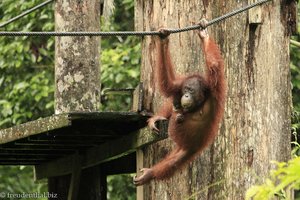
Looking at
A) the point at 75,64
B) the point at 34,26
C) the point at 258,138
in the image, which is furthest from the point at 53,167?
the point at 34,26

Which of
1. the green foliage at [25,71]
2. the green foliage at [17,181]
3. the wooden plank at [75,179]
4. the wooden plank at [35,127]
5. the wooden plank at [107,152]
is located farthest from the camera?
the green foliage at [17,181]

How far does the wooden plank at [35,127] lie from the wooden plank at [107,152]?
20.3 inches

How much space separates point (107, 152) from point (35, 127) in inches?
30.0

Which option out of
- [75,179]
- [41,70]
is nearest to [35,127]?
[75,179]

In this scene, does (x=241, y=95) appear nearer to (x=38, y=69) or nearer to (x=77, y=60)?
(x=77, y=60)

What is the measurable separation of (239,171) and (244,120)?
0.94 ft

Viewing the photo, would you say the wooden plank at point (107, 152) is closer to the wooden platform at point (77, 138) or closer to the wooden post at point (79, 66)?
the wooden platform at point (77, 138)

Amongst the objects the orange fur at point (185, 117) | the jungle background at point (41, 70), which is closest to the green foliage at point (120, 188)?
the jungle background at point (41, 70)

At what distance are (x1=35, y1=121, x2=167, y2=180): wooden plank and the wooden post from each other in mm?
229

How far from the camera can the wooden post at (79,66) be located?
22.1 ft

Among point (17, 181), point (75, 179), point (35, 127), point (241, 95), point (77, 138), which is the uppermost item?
point (241, 95)

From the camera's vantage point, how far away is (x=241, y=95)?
16.6 ft

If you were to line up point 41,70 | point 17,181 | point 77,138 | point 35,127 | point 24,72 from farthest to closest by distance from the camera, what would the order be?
point 17,181, point 41,70, point 24,72, point 77,138, point 35,127

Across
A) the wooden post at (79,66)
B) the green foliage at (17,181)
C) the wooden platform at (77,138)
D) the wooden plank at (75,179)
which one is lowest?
the green foliage at (17,181)
